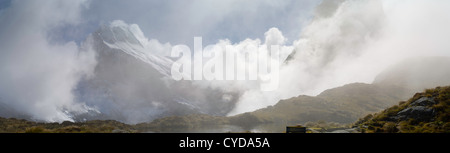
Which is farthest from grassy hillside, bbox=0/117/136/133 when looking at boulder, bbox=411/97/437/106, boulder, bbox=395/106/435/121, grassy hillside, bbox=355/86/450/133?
boulder, bbox=411/97/437/106

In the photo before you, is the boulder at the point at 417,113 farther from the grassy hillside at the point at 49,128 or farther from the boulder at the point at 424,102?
the grassy hillside at the point at 49,128

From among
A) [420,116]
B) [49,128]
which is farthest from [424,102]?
[49,128]

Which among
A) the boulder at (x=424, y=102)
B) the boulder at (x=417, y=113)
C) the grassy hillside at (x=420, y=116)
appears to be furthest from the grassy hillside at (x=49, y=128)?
the boulder at (x=424, y=102)

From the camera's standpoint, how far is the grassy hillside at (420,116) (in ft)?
70.5

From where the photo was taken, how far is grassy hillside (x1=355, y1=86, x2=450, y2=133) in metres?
21.5

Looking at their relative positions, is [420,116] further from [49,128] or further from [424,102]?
[49,128]

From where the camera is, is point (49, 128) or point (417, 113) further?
point (49, 128)

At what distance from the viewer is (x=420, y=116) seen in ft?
78.8
